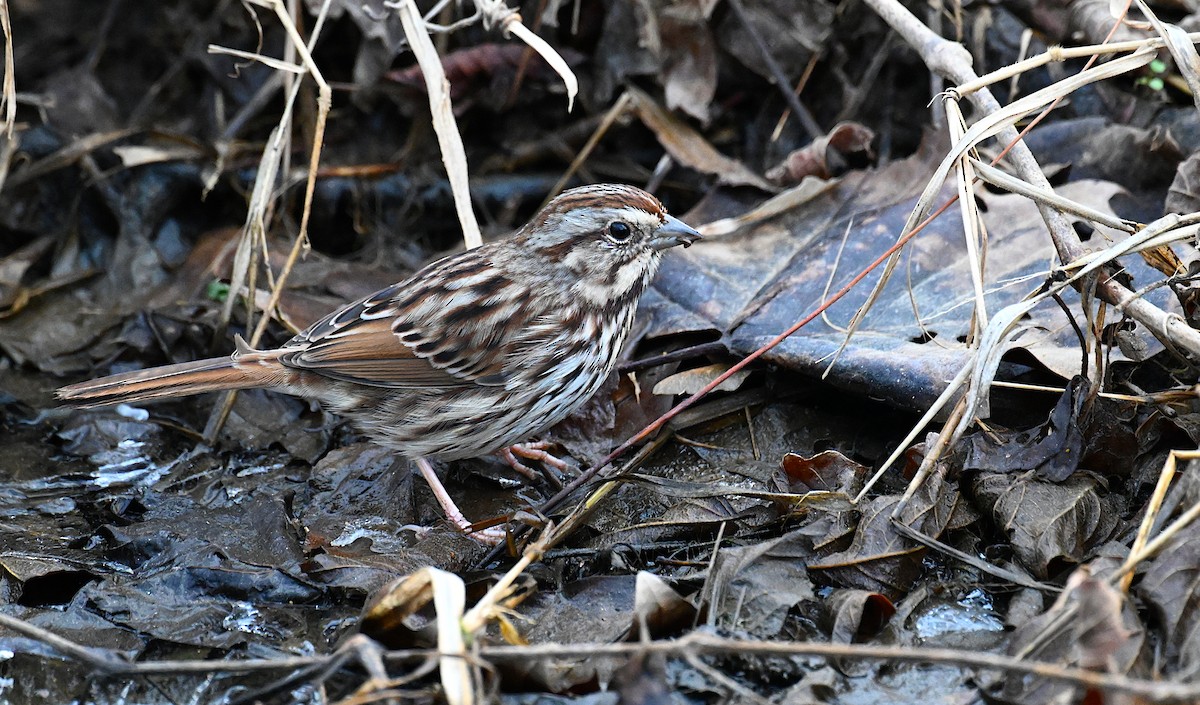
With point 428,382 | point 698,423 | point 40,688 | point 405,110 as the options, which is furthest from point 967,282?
point 40,688

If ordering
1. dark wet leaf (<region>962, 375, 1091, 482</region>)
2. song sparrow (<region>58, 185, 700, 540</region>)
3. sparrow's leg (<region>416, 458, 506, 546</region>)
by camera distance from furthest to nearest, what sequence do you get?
song sparrow (<region>58, 185, 700, 540</region>)
sparrow's leg (<region>416, 458, 506, 546</region>)
dark wet leaf (<region>962, 375, 1091, 482</region>)

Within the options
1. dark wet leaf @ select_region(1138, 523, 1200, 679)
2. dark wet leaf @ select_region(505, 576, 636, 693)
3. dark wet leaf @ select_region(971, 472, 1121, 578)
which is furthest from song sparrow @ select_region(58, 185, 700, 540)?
dark wet leaf @ select_region(1138, 523, 1200, 679)

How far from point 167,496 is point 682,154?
2762 millimetres

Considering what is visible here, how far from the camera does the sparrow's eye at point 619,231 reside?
434 cm

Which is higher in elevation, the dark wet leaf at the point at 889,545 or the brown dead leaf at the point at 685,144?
the brown dead leaf at the point at 685,144

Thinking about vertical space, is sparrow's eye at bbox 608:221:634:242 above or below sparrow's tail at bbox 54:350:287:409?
above

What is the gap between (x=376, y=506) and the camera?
14.2 feet

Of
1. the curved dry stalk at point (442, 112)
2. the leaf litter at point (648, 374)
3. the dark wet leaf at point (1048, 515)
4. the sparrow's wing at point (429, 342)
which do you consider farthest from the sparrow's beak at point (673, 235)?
the dark wet leaf at point (1048, 515)

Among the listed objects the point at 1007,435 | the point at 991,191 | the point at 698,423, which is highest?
the point at 991,191

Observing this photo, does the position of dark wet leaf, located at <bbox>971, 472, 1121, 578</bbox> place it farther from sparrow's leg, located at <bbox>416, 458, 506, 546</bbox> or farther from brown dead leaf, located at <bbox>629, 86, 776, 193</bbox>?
brown dead leaf, located at <bbox>629, 86, 776, 193</bbox>

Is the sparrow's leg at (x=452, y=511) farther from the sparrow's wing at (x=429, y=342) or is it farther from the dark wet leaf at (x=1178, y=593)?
the dark wet leaf at (x=1178, y=593)

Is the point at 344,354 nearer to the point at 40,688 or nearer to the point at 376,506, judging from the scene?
the point at 376,506

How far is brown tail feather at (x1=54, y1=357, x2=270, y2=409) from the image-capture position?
4.12 metres

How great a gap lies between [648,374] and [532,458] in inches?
22.1
